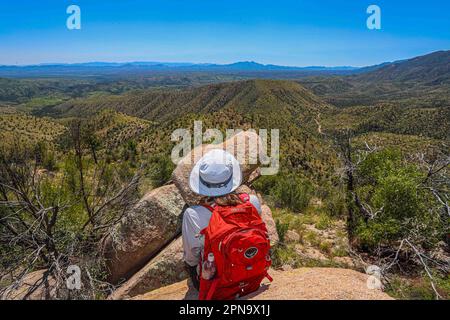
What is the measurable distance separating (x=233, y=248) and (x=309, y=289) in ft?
4.87

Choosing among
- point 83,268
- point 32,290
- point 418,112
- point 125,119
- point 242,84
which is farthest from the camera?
point 242,84

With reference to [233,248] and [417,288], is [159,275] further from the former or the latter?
[417,288]

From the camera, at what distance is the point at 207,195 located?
13.9ft

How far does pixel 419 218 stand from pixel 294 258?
2.87m

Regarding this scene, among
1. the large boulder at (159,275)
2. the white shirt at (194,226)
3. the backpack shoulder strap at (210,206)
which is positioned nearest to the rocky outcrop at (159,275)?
the large boulder at (159,275)

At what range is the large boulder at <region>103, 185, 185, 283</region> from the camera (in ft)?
23.2

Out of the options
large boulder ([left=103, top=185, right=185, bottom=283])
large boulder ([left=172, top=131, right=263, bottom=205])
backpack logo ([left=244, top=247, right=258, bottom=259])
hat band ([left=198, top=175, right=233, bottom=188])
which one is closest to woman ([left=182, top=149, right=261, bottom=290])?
hat band ([left=198, top=175, right=233, bottom=188])

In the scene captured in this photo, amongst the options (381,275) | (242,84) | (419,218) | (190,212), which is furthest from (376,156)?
(242,84)

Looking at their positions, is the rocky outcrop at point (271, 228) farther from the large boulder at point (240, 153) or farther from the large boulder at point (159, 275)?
the large boulder at point (159, 275)

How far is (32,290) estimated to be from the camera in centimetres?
583

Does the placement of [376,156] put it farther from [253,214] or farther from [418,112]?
[418,112]

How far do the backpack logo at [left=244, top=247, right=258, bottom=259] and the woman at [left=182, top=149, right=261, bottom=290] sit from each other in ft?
1.93

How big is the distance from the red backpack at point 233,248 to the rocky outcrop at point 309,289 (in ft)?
1.55

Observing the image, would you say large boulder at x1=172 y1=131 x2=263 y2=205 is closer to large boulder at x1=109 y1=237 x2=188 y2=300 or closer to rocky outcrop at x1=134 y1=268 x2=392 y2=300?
large boulder at x1=109 y1=237 x2=188 y2=300
